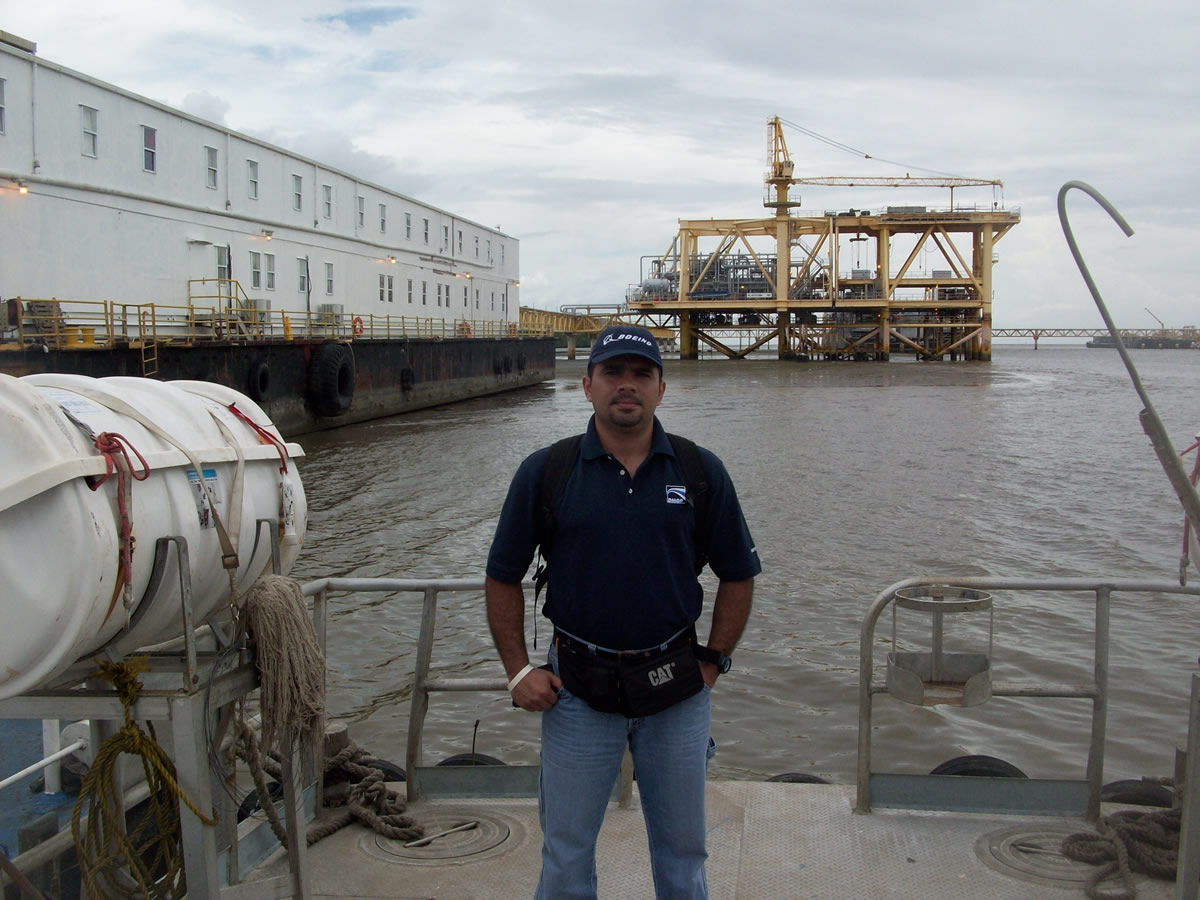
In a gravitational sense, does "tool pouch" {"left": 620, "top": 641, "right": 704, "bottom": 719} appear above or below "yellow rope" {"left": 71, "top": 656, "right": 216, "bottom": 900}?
above

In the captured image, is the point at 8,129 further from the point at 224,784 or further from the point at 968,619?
the point at 224,784

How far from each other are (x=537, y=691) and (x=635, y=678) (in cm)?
29

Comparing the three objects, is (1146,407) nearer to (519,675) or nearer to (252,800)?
(519,675)

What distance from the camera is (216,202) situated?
103ft

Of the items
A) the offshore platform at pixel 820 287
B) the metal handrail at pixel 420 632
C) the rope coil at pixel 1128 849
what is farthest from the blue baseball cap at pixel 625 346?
the offshore platform at pixel 820 287

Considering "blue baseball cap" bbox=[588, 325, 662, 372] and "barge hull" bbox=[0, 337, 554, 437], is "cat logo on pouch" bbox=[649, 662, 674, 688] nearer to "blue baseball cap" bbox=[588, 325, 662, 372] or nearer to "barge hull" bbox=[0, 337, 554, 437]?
"blue baseball cap" bbox=[588, 325, 662, 372]

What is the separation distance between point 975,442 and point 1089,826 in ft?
77.1

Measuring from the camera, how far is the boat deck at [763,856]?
3.84 metres

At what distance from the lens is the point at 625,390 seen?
119 inches

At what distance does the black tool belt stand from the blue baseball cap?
0.81 metres

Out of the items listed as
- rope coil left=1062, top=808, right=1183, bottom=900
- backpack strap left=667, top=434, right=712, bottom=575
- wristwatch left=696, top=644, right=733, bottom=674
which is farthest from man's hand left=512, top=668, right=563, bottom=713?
rope coil left=1062, top=808, right=1183, bottom=900

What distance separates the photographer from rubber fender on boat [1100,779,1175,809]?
4.80m

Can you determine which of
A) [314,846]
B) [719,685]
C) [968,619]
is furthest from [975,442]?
[314,846]

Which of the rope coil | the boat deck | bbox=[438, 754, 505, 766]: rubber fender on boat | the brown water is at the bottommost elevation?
the brown water
